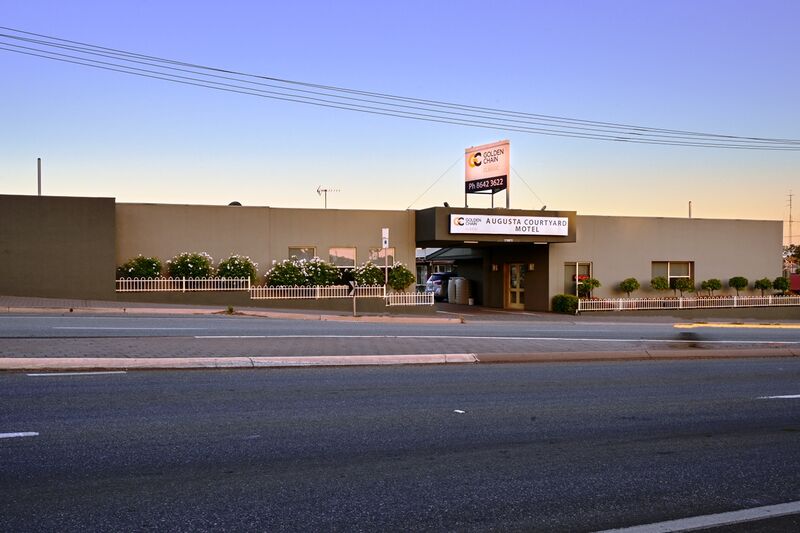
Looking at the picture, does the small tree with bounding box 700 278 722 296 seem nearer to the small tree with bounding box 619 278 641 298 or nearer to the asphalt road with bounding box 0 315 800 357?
A: the small tree with bounding box 619 278 641 298

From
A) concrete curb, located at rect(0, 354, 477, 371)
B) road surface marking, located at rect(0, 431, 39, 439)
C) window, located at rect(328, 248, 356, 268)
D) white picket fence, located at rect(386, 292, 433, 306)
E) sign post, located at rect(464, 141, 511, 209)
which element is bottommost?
road surface marking, located at rect(0, 431, 39, 439)

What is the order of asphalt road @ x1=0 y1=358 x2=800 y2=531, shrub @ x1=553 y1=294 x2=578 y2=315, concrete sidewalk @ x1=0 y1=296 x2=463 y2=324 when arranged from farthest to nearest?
shrub @ x1=553 y1=294 x2=578 y2=315 → concrete sidewalk @ x1=0 y1=296 x2=463 y2=324 → asphalt road @ x1=0 y1=358 x2=800 y2=531

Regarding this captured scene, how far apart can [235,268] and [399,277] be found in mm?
6753

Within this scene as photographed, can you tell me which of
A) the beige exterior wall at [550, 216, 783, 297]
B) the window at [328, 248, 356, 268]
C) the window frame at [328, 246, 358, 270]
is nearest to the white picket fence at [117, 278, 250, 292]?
the window frame at [328, 246, 358, 270]

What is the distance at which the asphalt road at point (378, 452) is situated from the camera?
554cm

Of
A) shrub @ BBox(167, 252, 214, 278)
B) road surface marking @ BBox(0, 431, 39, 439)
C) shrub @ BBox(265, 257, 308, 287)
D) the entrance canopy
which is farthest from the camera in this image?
the entrance canopy

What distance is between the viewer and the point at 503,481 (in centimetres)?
640

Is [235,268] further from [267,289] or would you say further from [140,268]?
[140,268]

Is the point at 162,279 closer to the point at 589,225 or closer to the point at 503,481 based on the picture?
the point at 589,225

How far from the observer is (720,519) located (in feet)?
18.5

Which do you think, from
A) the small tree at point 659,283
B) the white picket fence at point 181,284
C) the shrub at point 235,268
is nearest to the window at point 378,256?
the shrub at point 235,268

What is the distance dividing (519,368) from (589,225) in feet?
77.1

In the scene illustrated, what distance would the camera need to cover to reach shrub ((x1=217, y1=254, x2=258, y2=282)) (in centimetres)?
2939

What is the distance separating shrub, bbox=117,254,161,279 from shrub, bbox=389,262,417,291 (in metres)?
9.26
